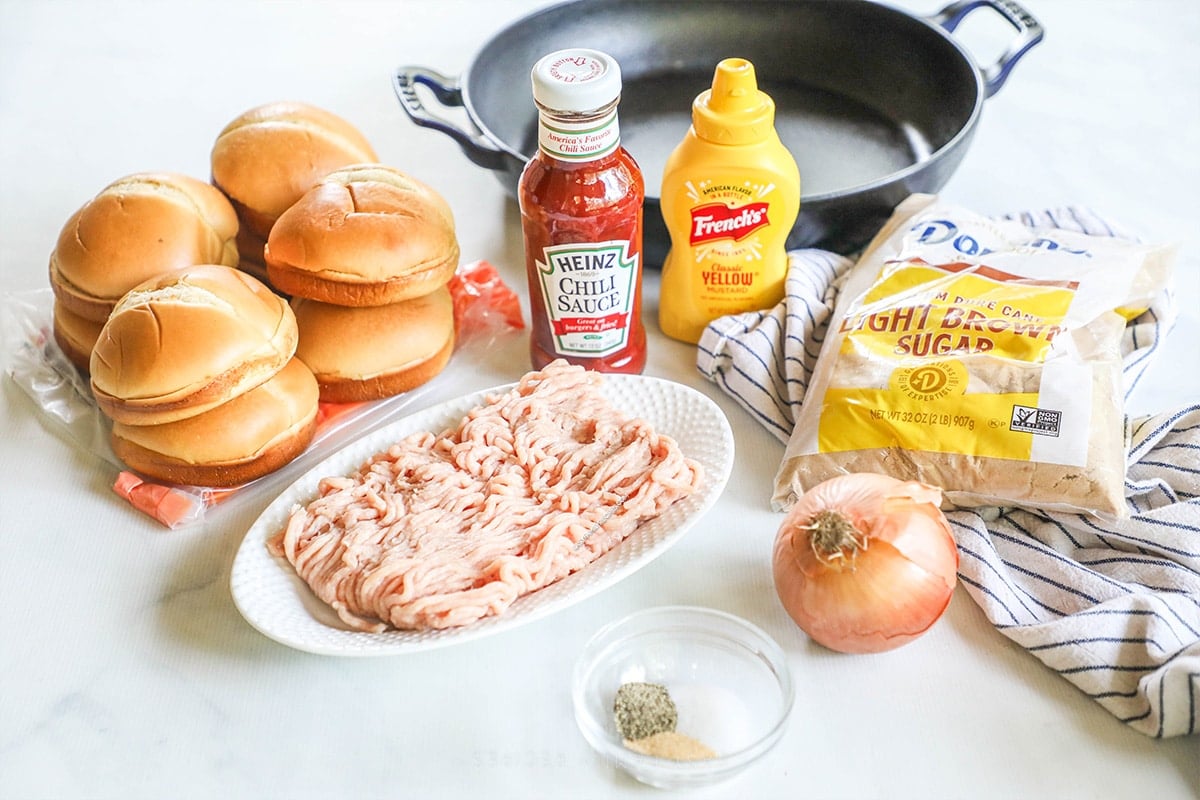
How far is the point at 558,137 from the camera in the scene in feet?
3.64

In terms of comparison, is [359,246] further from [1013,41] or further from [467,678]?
[1013,41]

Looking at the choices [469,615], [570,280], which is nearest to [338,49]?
[570,280]

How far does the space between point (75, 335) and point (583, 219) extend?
2.08ft

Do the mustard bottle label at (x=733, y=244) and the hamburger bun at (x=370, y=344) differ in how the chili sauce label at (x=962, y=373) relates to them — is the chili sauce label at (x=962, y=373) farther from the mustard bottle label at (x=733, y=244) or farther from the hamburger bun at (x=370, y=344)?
the hamburger bun at (x=370, y=344)

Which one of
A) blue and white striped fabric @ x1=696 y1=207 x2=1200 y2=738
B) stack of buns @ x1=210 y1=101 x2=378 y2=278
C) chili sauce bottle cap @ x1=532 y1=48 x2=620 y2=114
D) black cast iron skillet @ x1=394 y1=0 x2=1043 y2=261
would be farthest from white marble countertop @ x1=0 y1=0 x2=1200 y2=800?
chili sauce bottle cap @ x1=532 y1=48 x2=620 y2=114

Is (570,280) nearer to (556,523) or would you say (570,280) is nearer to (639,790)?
Answer: (556,523)

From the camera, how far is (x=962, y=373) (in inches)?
43.5

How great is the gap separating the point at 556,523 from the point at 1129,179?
1.12 m

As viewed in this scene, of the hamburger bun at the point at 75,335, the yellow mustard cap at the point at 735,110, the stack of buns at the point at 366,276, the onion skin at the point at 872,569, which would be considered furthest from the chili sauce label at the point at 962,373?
the hamburger bun at the point at 75,335

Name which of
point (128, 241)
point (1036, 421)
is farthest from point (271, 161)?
point (1036, 421)

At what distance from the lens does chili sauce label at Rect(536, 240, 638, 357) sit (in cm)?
119

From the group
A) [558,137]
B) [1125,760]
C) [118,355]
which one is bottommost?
[1125,760]

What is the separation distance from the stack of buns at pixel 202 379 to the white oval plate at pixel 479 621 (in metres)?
0.08

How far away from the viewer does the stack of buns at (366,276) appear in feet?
3.94
